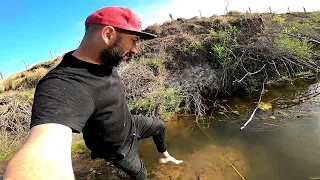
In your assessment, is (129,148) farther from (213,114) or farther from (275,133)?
(213,114)

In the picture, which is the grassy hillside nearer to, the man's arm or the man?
the man

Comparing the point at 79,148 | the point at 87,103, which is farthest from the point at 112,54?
the point at 79,148

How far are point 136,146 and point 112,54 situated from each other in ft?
4.20

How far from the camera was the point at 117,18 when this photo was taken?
1.77 meters

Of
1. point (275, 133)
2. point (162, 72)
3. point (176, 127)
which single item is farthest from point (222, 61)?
point (275, 133)

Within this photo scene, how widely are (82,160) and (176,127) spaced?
223 cm

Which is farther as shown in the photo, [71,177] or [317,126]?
[317,126]

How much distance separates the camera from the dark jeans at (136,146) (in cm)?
256

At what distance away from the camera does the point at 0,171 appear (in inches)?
222

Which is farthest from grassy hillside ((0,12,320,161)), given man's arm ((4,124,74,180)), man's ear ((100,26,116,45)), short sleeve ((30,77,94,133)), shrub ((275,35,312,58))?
man's arm ((4,124,74,180))

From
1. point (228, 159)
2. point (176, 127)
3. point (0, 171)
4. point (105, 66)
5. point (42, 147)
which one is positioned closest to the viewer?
point (42, 147)

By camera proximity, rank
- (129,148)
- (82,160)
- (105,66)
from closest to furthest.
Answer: (105,66) < (129,148) < (82,160)

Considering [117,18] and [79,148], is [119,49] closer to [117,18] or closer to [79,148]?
[117,18]

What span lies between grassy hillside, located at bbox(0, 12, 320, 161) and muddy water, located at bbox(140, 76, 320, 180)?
2.53 feet
